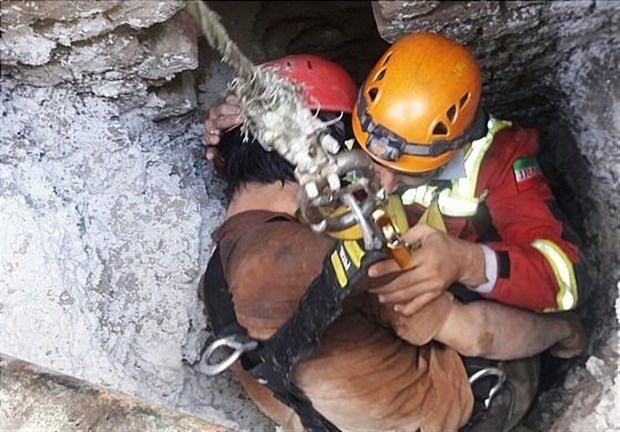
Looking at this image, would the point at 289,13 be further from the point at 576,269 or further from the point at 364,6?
the point at 576,269

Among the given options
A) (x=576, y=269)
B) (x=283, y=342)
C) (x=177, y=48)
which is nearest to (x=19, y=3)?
(x=177, y=48)

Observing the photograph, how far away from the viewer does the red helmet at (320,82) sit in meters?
2.04

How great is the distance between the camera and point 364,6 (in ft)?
8.91

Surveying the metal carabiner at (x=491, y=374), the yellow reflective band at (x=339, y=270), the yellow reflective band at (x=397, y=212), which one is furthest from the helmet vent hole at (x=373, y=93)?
the metal carabiner at (x=491, y=374)

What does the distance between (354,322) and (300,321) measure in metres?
0.24

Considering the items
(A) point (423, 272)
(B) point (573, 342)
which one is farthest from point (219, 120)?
(B) point (573, 342)

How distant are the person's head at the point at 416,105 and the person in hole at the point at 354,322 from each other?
12 cm

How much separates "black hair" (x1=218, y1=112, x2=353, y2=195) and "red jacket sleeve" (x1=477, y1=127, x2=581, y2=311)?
0.38m

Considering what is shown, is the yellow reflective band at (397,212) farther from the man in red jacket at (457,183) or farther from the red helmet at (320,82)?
the red helmet at (320,82)

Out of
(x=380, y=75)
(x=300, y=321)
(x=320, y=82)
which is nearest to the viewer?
(x=300, y=321)

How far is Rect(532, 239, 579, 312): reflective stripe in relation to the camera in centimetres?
207

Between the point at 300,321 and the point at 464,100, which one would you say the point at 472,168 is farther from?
the point at 300,321

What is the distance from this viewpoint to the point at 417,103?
6.25 feet

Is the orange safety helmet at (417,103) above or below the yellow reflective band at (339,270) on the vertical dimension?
above
